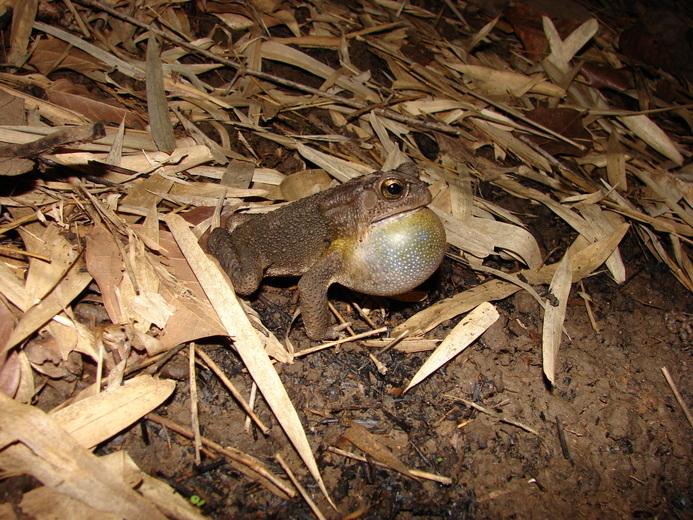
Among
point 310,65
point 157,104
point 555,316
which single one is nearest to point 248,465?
point 555,316

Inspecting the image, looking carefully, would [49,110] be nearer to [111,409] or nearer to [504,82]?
[111,409]

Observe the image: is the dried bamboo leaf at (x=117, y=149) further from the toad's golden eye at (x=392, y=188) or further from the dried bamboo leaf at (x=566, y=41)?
the dried bamboo leaf at (x=566, y=41)

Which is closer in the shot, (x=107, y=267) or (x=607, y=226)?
(x=107, y=267)

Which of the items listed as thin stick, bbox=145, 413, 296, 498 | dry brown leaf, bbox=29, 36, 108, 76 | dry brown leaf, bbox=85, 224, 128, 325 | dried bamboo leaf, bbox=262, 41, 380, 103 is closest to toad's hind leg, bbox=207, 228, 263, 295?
dry brown leaf, bbox=85, 224, 128, 325

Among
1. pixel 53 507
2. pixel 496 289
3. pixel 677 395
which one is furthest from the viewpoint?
pixel 496 289

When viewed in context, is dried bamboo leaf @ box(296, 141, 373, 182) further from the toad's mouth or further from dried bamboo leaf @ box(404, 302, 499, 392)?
dried bamboo leaf @ box(404, 302, 499, 392)

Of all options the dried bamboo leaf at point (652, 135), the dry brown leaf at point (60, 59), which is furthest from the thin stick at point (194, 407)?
the dried bamboo leaf at point (652, 135)

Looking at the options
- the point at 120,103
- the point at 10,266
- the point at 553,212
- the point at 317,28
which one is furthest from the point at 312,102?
the point at 10,266
